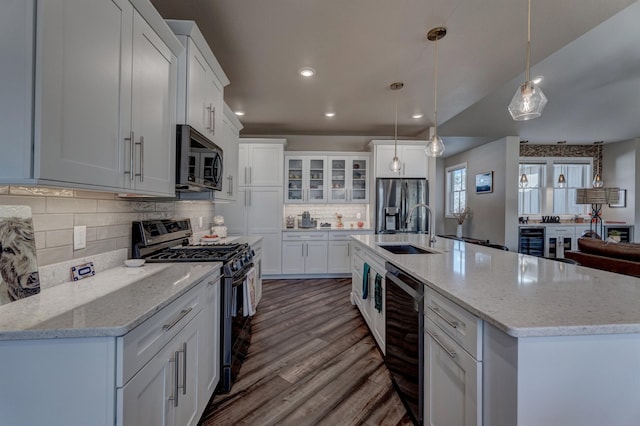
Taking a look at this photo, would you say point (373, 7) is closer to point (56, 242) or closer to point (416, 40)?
point (416, 40)

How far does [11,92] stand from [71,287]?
838 mm

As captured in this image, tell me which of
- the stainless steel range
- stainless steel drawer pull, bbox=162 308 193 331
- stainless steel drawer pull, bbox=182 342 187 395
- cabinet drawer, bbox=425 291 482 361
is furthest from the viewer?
the stainless steel range

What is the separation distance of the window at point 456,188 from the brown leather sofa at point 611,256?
17.1ft

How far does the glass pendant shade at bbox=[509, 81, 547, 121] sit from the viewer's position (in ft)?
5.51

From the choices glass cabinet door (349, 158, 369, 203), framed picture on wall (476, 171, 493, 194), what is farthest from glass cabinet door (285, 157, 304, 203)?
framed picture on wall (476, 171, 493, 194)

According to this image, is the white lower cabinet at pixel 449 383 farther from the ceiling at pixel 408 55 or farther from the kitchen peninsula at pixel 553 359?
the ceiling at pixel 408 55

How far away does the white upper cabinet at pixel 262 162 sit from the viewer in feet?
15.3

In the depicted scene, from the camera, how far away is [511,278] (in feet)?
4.55

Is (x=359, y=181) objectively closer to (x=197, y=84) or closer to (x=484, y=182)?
(x=197, y=84)

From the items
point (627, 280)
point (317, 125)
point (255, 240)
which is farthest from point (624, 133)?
point (255, 240)

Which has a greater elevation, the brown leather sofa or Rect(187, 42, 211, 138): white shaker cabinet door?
Rect(187, 42, 211, 138): white shaker cabinet door

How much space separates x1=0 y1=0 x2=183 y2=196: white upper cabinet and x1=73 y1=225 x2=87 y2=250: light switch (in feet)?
1.21

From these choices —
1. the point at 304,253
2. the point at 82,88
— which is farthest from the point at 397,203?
the point at 82,88

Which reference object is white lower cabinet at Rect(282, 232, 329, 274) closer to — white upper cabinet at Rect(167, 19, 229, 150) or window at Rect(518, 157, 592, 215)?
white upper cabinet at Rect(167, 19, 229, 150)
